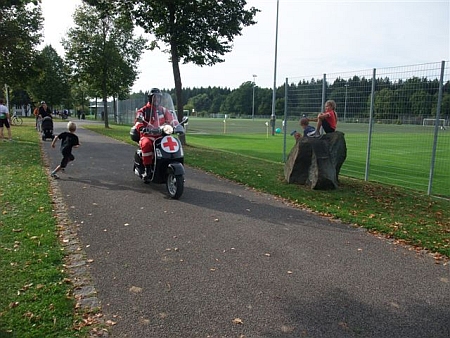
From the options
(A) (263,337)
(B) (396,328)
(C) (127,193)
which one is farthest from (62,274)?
(C) (127,193)

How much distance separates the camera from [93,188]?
8.84m

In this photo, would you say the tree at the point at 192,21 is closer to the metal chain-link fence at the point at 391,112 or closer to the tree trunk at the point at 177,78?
the tree trunk at the point at 177,78

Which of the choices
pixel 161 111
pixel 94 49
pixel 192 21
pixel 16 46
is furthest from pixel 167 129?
pixel 94 49

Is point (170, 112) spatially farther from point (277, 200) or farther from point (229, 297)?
point (229, 297)

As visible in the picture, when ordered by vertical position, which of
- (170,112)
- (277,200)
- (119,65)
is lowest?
(277,200)

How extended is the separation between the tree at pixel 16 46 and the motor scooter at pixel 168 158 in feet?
63.9

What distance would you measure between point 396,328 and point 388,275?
A: 1182mm

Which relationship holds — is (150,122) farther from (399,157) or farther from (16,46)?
(16,46)

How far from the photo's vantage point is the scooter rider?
8.50 meters

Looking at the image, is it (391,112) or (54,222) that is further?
(391,112)

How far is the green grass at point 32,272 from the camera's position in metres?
3.30

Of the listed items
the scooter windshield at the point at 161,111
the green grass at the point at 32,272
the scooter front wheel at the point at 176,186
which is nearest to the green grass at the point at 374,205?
the scooter front wheel at the point at 176,186

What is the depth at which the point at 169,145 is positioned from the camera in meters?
8.22

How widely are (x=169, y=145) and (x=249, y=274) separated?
4.33m
